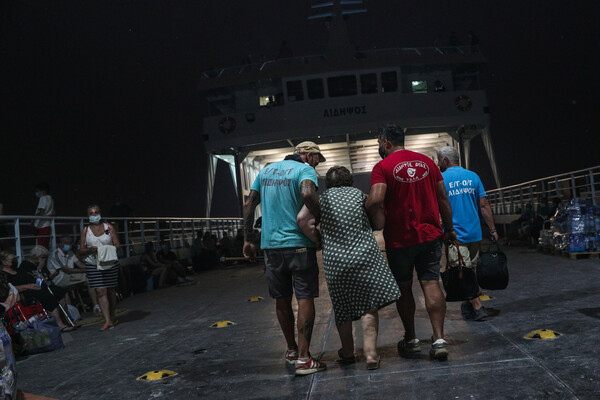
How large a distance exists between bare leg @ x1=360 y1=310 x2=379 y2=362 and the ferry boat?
77.1 feet

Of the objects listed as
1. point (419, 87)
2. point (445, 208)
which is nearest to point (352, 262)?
point (445, 208)

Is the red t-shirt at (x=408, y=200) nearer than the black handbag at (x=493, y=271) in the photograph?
Yes

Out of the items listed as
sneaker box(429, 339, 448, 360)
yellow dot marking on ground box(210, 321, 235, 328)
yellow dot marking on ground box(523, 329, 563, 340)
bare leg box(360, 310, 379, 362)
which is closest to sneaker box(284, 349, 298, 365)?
bare leg box(360, 310, 379, 362)

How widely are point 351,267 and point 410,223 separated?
584 millimetres

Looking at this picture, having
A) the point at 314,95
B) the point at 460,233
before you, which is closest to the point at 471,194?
the point at 460,233

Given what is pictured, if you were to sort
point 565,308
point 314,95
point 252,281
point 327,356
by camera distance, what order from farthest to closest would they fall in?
point 314,95, point 252,281, point 565,308, point 327,356

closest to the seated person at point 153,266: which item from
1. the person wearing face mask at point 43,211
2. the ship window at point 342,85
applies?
the person wearing face mask at point 43,211

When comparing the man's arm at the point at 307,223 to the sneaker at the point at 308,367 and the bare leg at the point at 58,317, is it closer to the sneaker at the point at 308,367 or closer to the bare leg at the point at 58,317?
the sneaker at the point at 308,367

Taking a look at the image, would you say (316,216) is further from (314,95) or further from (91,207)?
(314,95)

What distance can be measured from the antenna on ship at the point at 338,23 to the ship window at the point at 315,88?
4.96 feet

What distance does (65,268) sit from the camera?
9320 millimetres

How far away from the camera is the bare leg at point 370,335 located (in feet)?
13.7

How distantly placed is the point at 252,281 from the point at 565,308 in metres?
7.49

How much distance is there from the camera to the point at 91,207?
7.95 m
